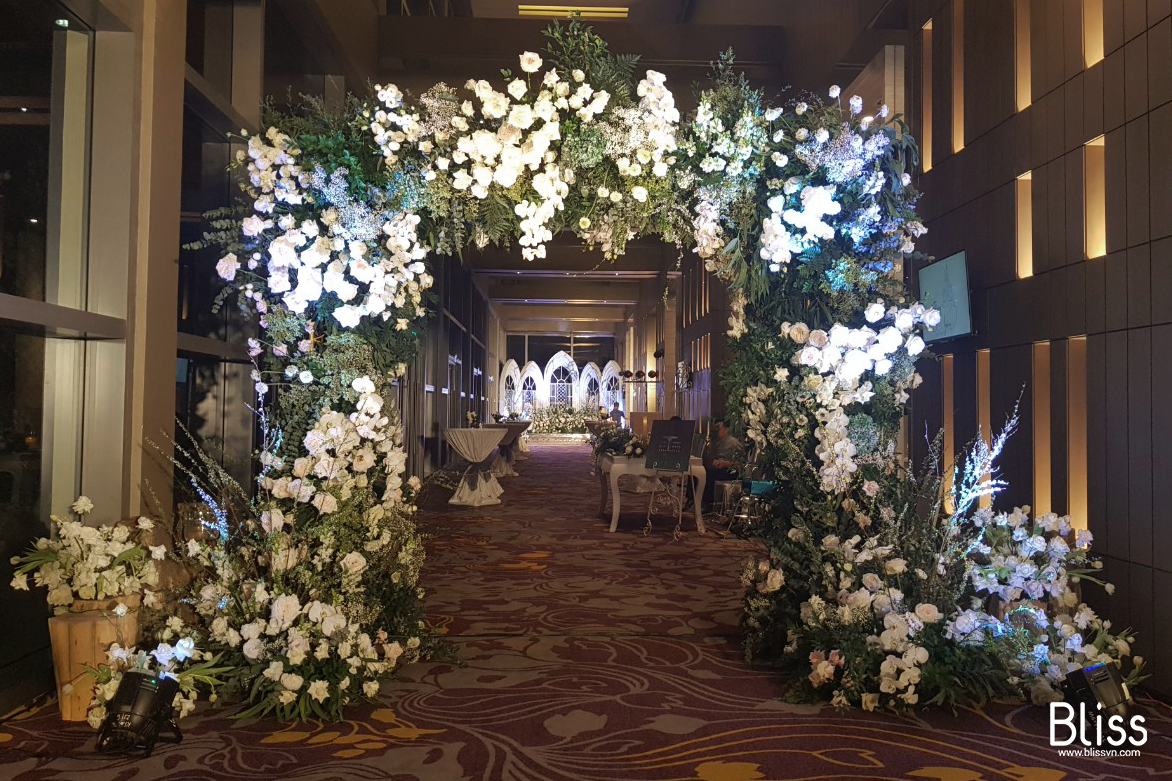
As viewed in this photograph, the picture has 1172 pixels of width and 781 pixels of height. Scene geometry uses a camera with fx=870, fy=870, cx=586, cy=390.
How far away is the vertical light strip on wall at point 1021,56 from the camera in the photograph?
4633mm

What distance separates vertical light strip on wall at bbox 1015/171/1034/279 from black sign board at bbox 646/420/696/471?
362cm

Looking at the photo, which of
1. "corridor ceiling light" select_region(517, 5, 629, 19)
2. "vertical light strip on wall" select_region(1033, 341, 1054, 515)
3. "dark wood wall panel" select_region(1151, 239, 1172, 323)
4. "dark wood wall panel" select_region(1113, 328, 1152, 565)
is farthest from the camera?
"corridor ceiling light" select_region(517, 5, 629, 19)

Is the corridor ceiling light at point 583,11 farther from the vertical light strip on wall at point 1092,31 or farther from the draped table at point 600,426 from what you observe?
the vertical light strip on wall at point 1092,31

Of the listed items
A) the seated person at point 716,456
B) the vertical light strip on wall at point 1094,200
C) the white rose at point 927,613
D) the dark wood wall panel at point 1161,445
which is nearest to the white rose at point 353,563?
the white rose at point 927,613

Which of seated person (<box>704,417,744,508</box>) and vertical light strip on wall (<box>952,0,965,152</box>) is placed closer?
vertical light strip on wall (<box>952,0,965,152</box>)

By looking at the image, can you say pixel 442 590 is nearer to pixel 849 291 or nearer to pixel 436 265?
pixel 849 291

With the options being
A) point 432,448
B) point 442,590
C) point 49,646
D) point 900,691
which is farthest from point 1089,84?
point 432,448

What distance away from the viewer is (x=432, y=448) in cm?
1382

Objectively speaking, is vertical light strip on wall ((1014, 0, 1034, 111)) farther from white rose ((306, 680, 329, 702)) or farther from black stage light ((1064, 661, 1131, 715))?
white rose ((306, 680, 329, 702))

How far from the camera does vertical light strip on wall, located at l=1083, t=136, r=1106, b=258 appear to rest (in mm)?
4004

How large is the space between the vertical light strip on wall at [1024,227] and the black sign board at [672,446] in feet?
11.9

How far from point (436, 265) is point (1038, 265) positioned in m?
9.74

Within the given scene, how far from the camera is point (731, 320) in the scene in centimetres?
409

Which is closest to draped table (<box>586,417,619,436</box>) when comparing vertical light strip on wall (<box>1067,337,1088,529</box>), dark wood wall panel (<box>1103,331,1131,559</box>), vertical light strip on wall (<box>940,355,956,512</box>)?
vertical light strip on wall (<box>940,355,956,512</box>)
